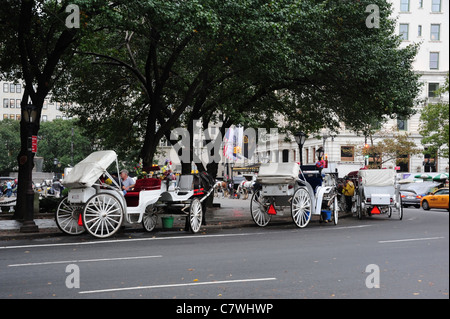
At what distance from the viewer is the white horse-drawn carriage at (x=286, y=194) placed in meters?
18.1

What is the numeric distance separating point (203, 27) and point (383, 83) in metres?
9.09

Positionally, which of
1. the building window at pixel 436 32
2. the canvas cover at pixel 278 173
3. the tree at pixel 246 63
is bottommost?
the canvas cover at pixel 278 173

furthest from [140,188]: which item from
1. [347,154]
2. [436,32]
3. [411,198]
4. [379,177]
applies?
[347,154]

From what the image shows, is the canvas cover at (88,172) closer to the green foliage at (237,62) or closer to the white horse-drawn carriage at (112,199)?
the white horse-drawn carriage at (112,199)

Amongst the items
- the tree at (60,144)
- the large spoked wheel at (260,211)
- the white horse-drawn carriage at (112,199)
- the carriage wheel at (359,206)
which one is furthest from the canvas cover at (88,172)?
the tree at (60,144)

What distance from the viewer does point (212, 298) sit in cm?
686

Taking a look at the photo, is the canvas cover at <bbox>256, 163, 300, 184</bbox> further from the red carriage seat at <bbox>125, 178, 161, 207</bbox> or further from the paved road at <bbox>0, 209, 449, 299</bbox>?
the red carriage seat at <bbox>125, 178, 161, 207</bbox>

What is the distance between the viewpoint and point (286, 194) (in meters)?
18.1

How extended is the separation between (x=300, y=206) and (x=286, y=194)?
750 mm

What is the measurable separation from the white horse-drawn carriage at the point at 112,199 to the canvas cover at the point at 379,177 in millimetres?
9234

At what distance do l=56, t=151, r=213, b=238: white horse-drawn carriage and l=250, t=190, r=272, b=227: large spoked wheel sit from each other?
7.10 ft

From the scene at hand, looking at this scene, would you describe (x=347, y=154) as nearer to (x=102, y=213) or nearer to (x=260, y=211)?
(x=260, y=211)

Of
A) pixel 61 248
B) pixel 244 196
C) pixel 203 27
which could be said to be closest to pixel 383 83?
pixel 203 27

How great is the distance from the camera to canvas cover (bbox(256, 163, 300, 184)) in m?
17.9
